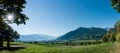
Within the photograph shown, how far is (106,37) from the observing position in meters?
115

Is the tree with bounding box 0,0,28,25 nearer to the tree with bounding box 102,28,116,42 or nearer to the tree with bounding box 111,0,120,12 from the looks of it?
the tree with bounding box 111,0,120,12

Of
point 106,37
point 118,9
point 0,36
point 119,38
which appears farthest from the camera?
point 106,37

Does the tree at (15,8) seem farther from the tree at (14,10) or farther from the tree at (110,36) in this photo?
the tree at (110,36)

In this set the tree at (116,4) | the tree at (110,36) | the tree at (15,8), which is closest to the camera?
the tree at (15,8)

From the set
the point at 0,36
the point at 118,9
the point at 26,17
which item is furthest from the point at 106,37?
the point at 26,17

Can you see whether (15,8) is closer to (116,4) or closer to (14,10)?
(14,10)

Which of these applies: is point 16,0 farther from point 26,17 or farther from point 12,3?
point 26,17

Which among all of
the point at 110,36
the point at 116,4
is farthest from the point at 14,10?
the point at 110,36

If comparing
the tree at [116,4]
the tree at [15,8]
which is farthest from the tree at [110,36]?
the tree at [15,8]

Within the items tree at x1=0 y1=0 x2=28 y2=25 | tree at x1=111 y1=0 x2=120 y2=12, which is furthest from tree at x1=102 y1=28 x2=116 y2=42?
tree at x1=0 y1=0 x2=28 y2=25

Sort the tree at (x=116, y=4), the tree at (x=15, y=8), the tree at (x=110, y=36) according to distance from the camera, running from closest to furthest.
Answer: the tree at (x=15, y=8) < the tree at (x=116, y=4) < the tree at (x=110, y=36)

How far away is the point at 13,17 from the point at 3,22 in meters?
1.78

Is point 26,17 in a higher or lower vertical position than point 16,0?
lower

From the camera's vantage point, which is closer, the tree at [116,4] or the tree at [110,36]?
the tree at [116,4]
